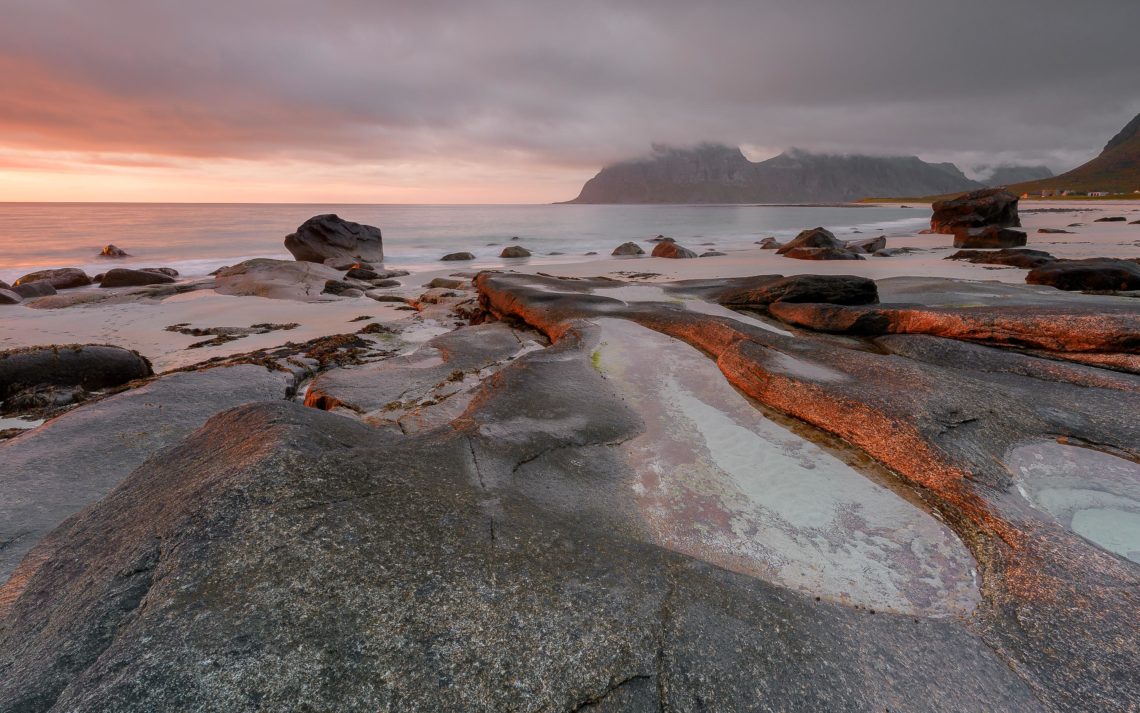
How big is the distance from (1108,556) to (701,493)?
328 cm

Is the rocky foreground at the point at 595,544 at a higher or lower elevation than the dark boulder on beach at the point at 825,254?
lower

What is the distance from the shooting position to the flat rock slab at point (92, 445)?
4.82 m

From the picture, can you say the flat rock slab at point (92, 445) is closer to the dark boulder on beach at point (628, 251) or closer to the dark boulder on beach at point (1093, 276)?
the dark boulder on beach at point (1093, 276)

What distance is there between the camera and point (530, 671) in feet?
9.17

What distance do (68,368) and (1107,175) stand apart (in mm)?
218324

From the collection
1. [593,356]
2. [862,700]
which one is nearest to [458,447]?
[862,700]

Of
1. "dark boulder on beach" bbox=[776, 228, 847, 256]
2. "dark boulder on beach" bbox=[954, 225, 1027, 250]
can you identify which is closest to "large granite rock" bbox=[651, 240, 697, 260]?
"dark boulder on beach" bbox=[776, 228, 847, 256]

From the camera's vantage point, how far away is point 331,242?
102 feet

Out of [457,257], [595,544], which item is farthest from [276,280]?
[595,544]

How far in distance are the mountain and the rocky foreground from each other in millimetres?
175068

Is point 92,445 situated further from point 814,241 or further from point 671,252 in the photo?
point 814,241

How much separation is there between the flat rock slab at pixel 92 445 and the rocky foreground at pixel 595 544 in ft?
0.14

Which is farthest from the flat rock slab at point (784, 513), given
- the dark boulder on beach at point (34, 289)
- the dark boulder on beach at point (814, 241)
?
the dark boulder on beach at point (34, 289)

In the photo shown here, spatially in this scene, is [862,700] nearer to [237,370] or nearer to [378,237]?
[237,370]
